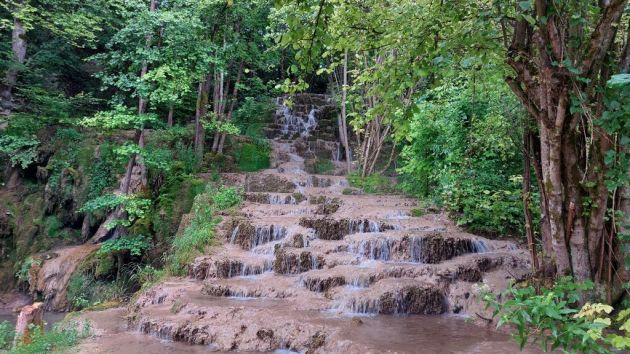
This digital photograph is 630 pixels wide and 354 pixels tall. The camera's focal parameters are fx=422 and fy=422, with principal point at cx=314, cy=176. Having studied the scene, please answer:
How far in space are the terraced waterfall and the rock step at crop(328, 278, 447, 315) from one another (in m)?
0.02

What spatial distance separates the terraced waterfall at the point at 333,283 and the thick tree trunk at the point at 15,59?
8.80m

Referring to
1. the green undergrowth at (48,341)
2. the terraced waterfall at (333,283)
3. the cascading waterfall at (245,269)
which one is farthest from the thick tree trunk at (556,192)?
the green undergrowth at (48,341)

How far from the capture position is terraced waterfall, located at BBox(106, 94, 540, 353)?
562 centimetres

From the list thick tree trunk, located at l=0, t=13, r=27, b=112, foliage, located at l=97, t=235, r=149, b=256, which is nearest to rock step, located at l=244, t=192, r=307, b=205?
foliage, located at l=97, t=235, r=149, b=256

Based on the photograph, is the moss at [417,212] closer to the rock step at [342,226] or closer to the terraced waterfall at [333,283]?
the terraced waterfall at [333,283]

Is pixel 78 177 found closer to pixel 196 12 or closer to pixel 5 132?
pixel 5 132

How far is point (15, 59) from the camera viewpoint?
1313 centimetres

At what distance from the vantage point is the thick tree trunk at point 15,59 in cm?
1330

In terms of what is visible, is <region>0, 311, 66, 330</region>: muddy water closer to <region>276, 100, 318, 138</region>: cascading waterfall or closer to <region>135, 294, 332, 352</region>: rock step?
<region>135, 294, 332, 352</region>: rock step

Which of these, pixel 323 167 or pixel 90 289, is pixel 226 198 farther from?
pixel 323 167

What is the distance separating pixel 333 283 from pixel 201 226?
402 centimetres

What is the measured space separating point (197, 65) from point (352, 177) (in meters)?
6.65

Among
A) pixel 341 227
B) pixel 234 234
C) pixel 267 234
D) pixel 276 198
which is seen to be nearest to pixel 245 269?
pixel 267 234

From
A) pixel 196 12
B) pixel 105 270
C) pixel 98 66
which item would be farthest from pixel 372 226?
pixel 98 66
